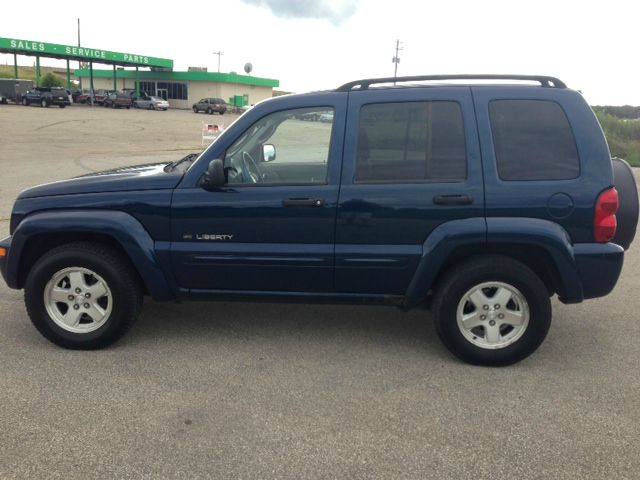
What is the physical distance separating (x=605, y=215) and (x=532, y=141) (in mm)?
654

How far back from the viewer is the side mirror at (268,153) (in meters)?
4.09

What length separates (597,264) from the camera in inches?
144

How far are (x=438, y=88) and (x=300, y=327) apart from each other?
2084mm

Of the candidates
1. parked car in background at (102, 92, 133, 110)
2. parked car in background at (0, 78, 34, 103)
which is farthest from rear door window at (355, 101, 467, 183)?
parked car in background at (102, 92, 133, 110)

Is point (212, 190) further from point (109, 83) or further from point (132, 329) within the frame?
point (109, 83)

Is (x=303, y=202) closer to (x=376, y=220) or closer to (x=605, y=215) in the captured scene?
(x=376, y=220)

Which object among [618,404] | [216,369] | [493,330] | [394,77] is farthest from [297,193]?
[618,404]

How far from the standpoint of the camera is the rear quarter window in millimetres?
3645

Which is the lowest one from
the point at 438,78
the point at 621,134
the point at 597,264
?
the point at 597,264

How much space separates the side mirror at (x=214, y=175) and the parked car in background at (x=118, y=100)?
2187 inches

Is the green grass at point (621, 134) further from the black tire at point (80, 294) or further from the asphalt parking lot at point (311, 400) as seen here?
the black tire at point (80, 294)

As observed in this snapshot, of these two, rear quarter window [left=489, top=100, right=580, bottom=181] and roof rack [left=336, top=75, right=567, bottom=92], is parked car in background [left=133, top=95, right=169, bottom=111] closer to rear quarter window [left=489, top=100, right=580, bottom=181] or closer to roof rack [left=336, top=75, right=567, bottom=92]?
roof rack [left=336, top=75, right=567, bottom=92]

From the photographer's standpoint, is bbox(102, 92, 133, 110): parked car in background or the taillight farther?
bbox(102, 92, 133, 110): parked car in background

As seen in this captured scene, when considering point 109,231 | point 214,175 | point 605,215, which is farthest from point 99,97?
point 605,215
